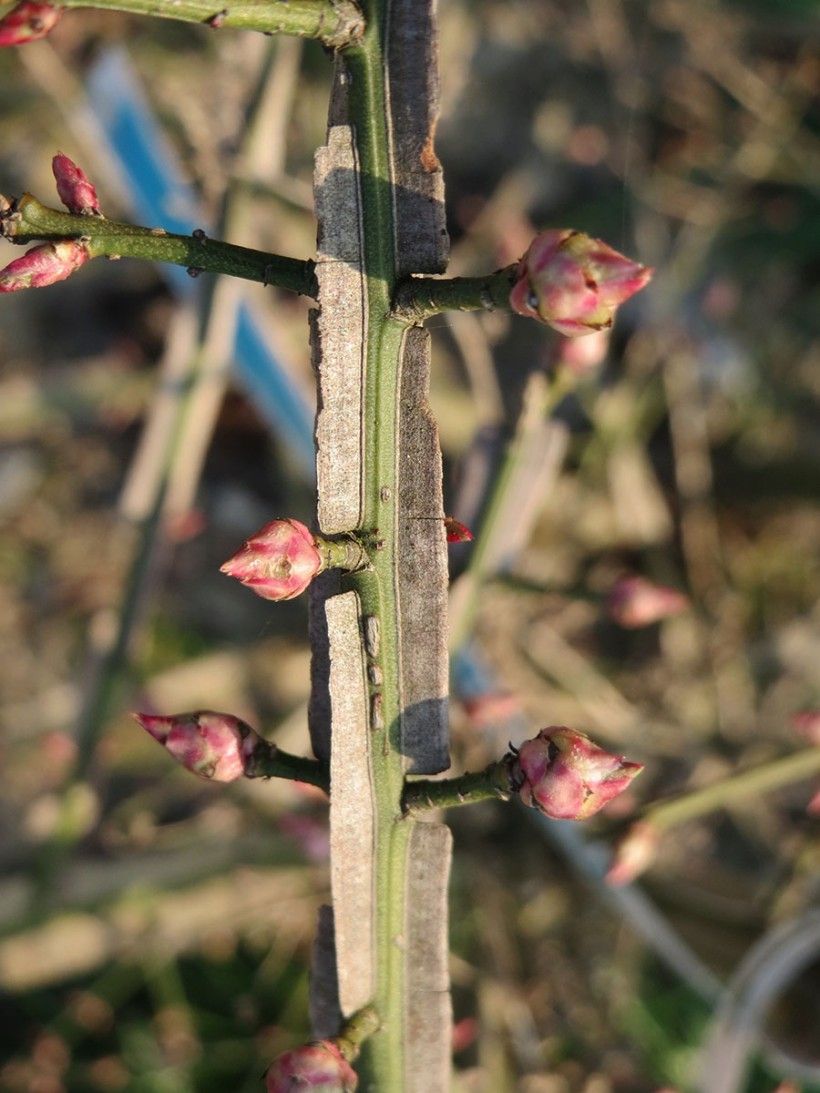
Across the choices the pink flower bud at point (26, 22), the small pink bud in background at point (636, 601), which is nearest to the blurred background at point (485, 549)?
the small pink bud in background at point (636, 601)

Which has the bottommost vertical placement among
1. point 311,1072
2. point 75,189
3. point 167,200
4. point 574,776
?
point 311,1072

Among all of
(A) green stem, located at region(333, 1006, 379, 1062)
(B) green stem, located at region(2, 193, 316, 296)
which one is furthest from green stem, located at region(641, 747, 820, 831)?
(B) green stem, located at region(2, 193, 316, 296)

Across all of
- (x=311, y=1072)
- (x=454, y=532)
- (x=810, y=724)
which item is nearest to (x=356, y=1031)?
(x=311, y=1072)

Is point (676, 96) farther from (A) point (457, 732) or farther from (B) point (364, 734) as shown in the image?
(B) point (364, 734)

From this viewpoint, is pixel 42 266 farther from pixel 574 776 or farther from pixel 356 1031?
pixel 356 1031

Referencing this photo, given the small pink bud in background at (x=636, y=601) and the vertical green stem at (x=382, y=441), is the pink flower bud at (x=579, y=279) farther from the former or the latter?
the small pink bud in background at (x=636, y=601)

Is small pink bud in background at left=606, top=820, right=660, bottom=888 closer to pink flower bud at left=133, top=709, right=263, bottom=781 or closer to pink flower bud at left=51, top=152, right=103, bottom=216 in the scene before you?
pink flower bud at left=133, top=709, right=263, bottom=781
